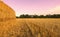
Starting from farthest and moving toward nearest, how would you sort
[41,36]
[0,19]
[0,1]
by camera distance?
[0,1] → [0,19] → [41,36]

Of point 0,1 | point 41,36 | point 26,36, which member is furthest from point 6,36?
point 0,1

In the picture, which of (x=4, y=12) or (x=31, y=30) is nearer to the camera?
(x=31, y=30)

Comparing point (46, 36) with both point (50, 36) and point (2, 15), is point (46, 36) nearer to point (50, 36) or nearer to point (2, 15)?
point (50, 36)

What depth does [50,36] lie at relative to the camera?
6.85 m

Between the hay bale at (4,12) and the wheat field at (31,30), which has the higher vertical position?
the hay bale at (4,12)

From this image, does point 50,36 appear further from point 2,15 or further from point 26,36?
point 2,15

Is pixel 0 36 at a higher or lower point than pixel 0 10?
lower

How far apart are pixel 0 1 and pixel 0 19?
161 inches

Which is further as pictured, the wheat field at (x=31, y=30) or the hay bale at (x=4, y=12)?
the hay bale at (x=4, y=12)

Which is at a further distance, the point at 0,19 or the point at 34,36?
the point at 0,19

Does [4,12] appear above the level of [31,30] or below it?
above

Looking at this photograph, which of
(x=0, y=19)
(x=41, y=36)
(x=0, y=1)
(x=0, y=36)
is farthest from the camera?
(x=0, y=1)

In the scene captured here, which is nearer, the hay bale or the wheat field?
the wheat field

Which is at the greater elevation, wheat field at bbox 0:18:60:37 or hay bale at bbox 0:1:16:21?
hay bale at bbox 0:1:16:21
